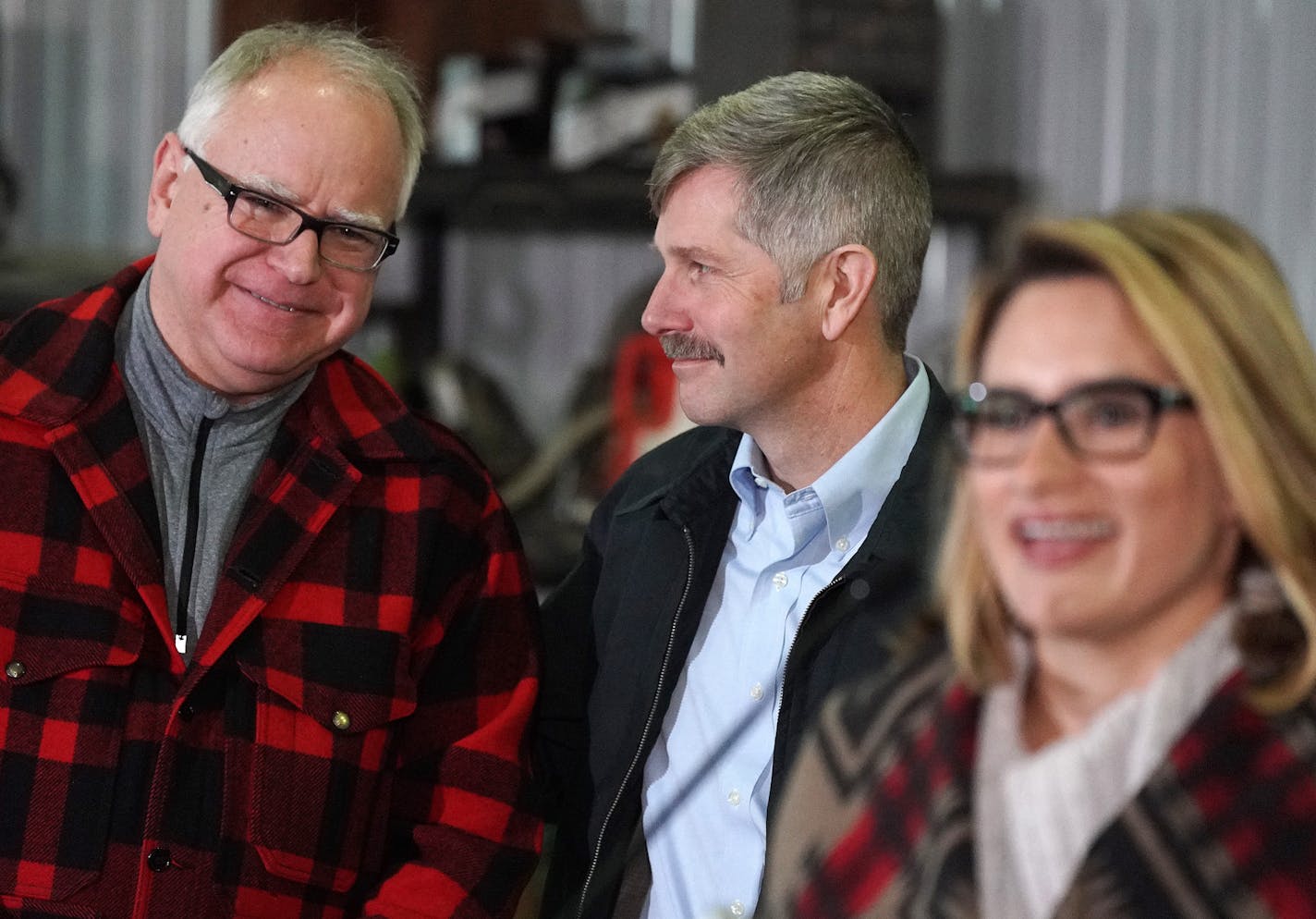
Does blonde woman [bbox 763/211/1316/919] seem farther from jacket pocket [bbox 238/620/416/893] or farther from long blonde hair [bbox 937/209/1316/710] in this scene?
jacket pocket [bbox 238/620/416/893]

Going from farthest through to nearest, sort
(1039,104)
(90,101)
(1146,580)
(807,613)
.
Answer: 1. (90,101)
2. (1039,104)
3. (807,613)
4. (1146,580)

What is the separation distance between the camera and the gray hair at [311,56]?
1.64 meters

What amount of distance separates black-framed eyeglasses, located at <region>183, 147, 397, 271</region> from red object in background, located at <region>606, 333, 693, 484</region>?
2140 millimetres

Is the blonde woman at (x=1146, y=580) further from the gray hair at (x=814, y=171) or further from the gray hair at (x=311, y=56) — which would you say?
the gray hair at (x=311, y=56)

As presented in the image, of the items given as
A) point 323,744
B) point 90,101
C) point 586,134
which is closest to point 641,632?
point 323,744

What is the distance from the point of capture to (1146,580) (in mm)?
869

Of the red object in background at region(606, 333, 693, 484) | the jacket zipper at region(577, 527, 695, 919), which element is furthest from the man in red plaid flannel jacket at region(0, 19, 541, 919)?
the red object in background at region(606, 333, 693, 484)

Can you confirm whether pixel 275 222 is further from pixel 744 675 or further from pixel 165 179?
pixel 744 675

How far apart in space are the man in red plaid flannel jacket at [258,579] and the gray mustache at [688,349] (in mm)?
256

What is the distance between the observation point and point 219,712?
156 centimetres

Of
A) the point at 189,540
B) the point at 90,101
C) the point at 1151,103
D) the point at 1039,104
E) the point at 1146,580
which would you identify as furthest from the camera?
the point at 90,101

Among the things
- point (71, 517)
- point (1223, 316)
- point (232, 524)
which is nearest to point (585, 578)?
point (232, 524)

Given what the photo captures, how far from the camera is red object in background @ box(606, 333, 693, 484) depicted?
12.5 feet

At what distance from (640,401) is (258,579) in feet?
7.75
